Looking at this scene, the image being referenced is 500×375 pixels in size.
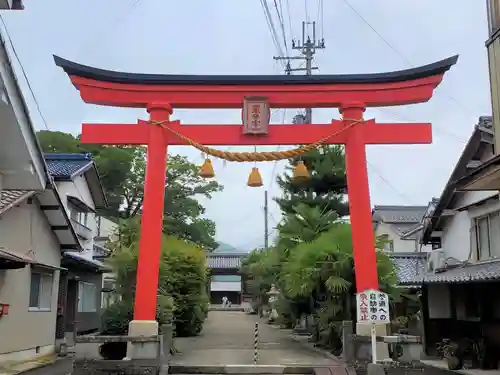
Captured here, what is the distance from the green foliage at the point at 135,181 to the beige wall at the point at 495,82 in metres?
23.4

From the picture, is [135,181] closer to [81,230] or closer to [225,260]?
[81,230]

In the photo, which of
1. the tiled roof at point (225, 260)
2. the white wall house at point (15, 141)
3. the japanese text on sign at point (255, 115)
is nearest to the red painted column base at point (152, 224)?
the japanese text on sign at point (255, 115)

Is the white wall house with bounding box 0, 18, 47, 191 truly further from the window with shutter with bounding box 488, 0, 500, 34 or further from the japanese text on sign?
the window with shutter with bounding box 488, 0, 500, 34

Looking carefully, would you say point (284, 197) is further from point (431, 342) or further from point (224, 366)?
point (224, 366)

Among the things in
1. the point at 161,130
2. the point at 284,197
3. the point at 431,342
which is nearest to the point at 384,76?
the point at 161,130

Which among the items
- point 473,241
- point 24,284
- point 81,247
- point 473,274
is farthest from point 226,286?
point 473,274

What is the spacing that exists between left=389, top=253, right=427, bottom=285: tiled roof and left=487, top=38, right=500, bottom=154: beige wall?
9.59 metres

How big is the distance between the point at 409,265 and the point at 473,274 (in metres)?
11.8

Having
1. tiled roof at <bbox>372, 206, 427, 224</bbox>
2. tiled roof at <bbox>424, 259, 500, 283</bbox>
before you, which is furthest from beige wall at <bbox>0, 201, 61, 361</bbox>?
tiled roof at <bbox>372, 206, 427, 224</bbox>

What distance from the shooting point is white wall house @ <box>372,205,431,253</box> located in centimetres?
3872

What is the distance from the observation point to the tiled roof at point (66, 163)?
21.8 meters

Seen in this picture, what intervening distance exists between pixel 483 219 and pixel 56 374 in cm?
1262

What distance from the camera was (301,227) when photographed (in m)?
21.4

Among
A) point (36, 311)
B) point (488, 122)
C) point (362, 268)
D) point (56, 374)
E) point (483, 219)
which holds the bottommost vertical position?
point (56, 374)
